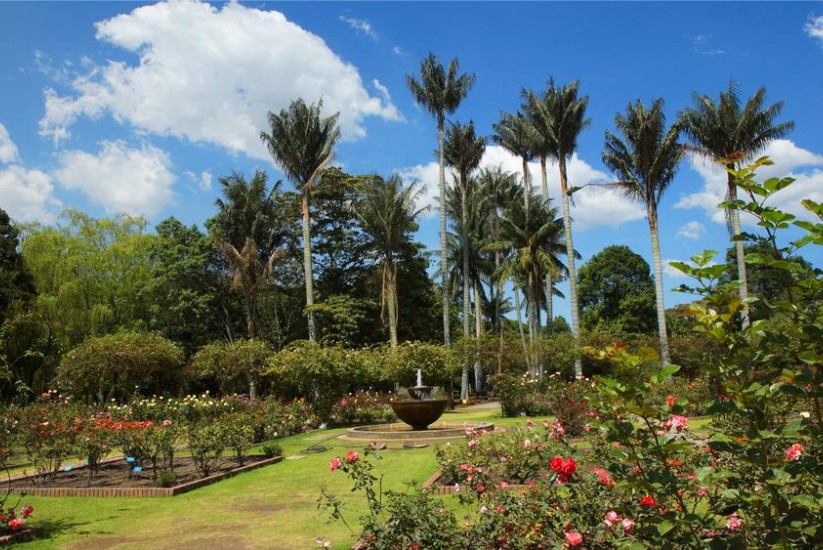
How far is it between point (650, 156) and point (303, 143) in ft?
56.7

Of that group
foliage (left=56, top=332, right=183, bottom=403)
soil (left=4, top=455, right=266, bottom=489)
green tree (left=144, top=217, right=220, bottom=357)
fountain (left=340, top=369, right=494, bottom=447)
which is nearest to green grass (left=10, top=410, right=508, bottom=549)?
soil (left=4, top=455, right=266, bottom=489)

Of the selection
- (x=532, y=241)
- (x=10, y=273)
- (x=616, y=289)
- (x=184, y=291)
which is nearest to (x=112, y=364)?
(x=10, y=273)

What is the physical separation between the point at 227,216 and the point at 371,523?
35.7 m

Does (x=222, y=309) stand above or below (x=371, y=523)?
above

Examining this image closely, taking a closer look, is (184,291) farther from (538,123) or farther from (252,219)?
(538,123)

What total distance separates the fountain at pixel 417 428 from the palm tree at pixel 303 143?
51.8 feet

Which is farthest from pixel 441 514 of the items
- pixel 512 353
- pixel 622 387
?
pixel 512 353

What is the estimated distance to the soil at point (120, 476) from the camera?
1025 centimetres

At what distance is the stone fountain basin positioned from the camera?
15.3 m

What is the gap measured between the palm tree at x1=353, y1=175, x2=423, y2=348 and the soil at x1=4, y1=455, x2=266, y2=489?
20.1 metres

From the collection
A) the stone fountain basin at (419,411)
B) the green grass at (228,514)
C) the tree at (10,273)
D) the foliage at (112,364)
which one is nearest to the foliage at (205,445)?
the green grass at (228,514)

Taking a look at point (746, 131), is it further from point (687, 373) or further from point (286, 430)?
point (286, 430)

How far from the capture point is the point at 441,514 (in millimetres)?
4379

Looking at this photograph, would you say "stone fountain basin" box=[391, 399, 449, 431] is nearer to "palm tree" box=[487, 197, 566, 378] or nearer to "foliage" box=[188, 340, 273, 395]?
"foliage" box=[188, 340, 273, 395]
